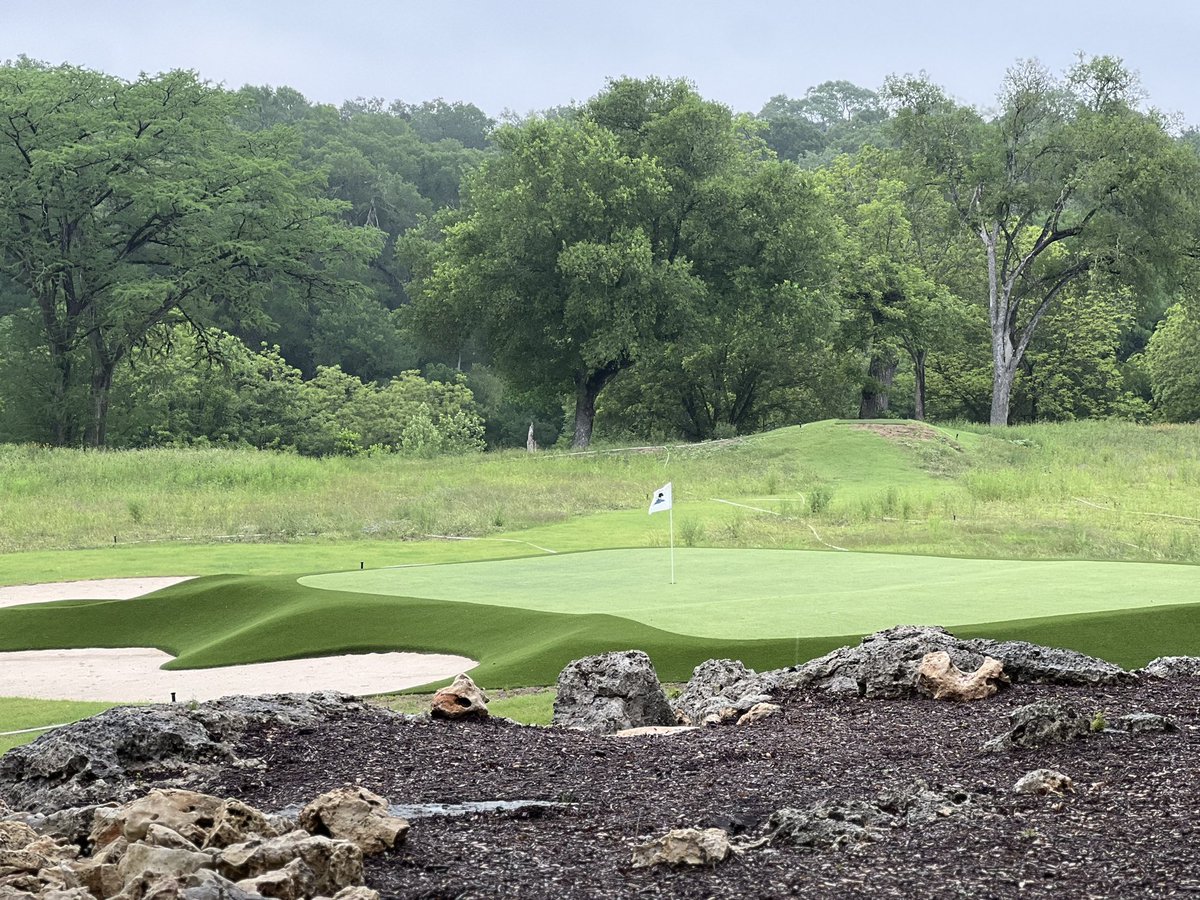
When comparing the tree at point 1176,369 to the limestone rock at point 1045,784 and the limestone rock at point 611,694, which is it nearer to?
the limestone rock at point 611,694

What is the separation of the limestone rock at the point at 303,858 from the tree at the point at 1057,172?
44.0 meters

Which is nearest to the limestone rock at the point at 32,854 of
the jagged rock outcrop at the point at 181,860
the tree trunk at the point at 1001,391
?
the jagged rock outcrop at the point at 181,860

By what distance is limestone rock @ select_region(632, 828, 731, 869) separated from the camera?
15.8ft

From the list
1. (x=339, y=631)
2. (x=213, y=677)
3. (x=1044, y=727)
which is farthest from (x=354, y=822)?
(x=339, y=631)

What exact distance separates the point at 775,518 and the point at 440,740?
16848 millimetres

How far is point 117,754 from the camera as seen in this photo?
6797mm

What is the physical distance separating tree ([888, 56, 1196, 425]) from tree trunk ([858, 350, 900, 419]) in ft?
13.9

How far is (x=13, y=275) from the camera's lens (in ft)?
155

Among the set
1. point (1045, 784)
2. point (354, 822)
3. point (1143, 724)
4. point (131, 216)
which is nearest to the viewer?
point (354, 822)

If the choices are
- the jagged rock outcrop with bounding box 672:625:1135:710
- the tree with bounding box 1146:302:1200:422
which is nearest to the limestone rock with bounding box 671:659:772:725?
the jagged rock outcrop with bounding box 672:625:1135:710

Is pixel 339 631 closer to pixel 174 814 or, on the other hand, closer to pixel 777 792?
pixel 777 792

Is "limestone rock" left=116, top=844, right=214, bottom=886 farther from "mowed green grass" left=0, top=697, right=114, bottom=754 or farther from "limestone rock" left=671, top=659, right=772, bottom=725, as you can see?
"mowed green grass" left=0, top=697, right=114, bottom=754

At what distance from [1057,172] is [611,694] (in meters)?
41.7

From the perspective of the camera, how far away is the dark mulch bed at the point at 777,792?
15.1 feet
